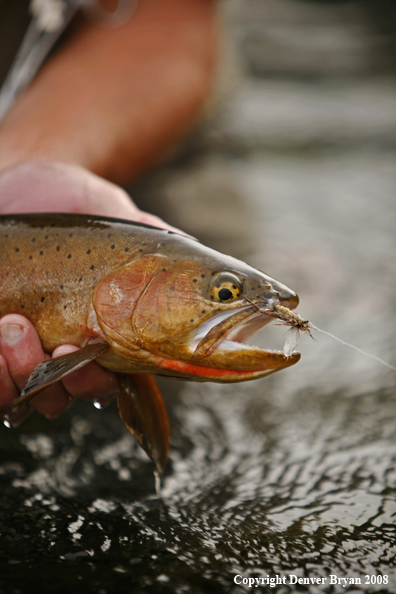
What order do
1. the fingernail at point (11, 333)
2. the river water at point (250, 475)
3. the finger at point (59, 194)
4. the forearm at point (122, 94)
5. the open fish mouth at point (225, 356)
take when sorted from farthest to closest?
the forearm at point (122, 94), the finger at point (59, 194), the fingernail at point (11, 333), the open fish mouth at point (225, 356), the river water at point (250, 475)

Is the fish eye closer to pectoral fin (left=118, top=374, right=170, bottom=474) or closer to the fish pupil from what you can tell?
the fish pupil

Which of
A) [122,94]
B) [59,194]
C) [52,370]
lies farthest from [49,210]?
[122,94]

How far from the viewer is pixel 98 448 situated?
7.41 feet

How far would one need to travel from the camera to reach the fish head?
1693 mm

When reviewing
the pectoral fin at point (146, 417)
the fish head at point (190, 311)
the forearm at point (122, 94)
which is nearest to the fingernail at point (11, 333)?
the fish head at point (190, 311)

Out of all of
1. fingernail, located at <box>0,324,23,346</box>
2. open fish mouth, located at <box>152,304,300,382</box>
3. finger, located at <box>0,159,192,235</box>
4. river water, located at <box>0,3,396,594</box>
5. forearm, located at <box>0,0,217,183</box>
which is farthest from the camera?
forearm, located at <box>0,0,217,183</box>

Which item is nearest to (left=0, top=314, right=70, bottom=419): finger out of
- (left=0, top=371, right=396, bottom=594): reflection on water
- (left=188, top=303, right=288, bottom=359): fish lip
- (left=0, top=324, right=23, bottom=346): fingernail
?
(left=0, top=324, right=23, bottom=346): fingernail

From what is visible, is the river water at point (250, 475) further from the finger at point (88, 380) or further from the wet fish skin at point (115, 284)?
the wet fish skin at point (115, 284)

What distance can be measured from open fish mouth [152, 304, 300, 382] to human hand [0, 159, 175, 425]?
39 centimetres

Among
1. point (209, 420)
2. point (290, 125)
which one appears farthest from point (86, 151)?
point (290, 125)

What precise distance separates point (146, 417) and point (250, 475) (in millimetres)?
475

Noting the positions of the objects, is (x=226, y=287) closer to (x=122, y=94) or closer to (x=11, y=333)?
(x=11, y=333)

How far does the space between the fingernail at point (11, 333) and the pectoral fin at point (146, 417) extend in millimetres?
403

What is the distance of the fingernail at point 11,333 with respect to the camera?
73.0 inches
